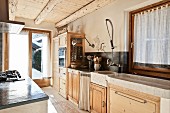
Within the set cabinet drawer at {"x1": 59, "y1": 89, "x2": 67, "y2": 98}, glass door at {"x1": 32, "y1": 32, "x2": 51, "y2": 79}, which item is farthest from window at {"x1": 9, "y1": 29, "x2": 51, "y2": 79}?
cabinet drawer at {"x1": 59, "y1": 89, "x2": 67, "y2": 98}

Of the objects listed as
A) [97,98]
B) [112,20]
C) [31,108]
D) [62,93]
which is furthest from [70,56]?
[31,108]

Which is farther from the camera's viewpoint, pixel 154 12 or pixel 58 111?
pixel 58 111

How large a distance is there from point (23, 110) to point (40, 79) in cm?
453

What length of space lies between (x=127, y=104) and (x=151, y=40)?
1209 mm

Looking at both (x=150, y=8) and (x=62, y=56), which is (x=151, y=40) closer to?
(x=150, y=8)

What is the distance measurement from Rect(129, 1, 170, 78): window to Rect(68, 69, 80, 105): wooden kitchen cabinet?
1344mm

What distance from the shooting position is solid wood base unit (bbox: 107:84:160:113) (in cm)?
168

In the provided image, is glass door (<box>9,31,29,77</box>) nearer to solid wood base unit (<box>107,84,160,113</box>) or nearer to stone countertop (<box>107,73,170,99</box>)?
solid wood base unit (<box>107,84,160,113</box>)

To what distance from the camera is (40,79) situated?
5504 mm

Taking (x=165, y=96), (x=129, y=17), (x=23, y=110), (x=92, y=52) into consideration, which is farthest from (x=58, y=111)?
(x=129, y=17)

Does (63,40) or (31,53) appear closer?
(63,40)

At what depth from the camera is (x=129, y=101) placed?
2000 millimetres

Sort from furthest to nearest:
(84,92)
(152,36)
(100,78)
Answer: (84,92) < (100,78) < (152,36)

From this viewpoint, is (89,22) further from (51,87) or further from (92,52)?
(51,87)
